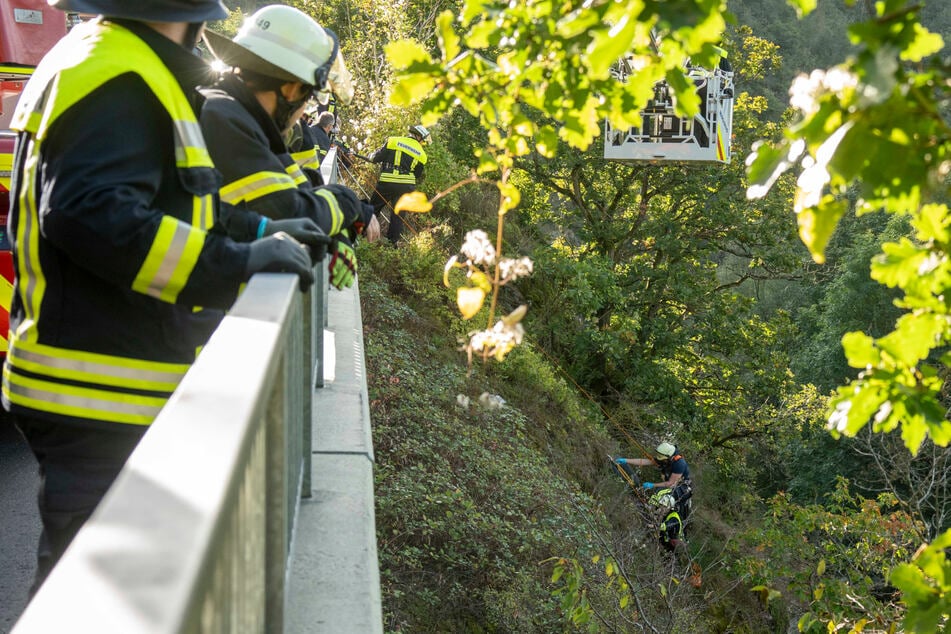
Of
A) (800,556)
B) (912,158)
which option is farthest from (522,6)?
(800,556)

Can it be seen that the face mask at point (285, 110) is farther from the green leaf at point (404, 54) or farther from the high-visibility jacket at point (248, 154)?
the green leaf at point (404, 54)

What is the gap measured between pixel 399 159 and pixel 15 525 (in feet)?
25.7

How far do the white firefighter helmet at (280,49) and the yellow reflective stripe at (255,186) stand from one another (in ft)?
1.31

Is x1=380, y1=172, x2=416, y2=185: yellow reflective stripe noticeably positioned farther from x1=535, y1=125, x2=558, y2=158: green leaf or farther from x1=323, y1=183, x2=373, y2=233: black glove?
x1=535, y1=125, x2=558, y2=158: green leaf

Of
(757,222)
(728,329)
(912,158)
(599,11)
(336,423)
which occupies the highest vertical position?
(599,11)

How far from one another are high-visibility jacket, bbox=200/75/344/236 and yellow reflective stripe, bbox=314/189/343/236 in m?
0.10

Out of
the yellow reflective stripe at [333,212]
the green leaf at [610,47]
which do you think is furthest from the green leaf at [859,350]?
the yellow reflective stripe at [333,212]

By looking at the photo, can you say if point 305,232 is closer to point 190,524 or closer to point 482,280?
point 482,280

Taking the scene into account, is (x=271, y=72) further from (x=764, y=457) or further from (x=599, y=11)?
(x=764, y=457)

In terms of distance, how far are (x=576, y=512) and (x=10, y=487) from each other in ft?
17.5

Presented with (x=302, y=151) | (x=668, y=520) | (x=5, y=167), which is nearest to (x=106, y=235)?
(x=302, y=151)

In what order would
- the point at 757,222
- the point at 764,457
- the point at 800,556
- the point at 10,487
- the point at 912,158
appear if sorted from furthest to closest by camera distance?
1. the point at 764,457
2. the point at 757,222
3. the point at 800,556
4. the point at 10,487
5. the point at 912,158

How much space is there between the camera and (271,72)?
343 centimetres

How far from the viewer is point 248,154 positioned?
3.24m
